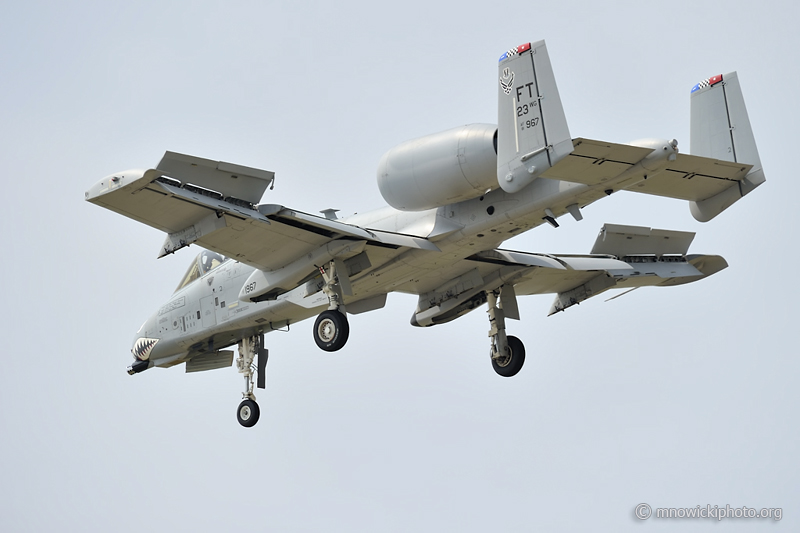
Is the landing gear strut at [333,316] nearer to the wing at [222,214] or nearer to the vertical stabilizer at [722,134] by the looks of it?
the wing at [222,214]

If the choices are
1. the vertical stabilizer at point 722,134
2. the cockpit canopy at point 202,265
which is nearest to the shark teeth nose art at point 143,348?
the cockpit canopy at point 202,265

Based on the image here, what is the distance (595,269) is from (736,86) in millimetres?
5885

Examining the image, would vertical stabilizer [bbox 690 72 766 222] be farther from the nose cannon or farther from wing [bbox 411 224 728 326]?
the nose cannon

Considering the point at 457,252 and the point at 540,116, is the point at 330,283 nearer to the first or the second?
the point at 457,252

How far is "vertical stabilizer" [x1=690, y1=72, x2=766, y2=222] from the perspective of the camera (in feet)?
58.6

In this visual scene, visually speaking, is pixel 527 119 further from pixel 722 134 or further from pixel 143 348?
pixel 143 348

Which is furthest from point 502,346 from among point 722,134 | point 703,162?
point 703,162

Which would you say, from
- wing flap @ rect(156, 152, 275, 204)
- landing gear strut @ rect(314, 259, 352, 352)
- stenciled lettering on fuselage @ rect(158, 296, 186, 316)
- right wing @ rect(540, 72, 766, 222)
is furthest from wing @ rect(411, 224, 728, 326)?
wing flap @ rect(156, 152, 275, 204)

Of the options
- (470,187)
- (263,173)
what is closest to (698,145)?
(470,187)

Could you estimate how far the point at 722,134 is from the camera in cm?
1908

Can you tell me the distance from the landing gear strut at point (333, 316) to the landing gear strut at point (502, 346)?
4.55 meters

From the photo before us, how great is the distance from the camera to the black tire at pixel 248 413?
25.0 m

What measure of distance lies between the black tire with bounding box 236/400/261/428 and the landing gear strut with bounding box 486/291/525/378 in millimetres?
6229

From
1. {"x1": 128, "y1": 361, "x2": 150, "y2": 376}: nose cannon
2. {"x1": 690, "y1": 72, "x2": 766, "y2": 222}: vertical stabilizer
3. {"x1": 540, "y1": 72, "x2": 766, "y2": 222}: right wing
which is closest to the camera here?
{"x1": 540, "y1": 72, "x2": 766, "y2": 222}: right wing
